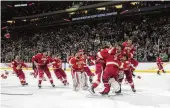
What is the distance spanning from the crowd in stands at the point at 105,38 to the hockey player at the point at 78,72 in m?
6.55

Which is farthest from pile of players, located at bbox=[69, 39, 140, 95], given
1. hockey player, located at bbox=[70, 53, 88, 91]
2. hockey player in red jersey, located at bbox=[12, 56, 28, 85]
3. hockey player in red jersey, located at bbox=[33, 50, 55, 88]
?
hockey player in red jersey, located at bbox=[12, 56, 28, 85]

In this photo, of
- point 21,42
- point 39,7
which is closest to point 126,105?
point 21,42

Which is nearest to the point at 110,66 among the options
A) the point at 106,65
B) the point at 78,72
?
the point at 106,65

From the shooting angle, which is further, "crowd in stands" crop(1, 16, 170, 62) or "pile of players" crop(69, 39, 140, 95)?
"crowd in stands" crop(1, 16, 170, 62)

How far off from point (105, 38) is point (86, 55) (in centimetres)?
1301

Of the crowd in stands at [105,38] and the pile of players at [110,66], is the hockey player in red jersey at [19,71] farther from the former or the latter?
the crowd in stands at [105,38]

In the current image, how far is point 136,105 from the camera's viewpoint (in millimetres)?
6414

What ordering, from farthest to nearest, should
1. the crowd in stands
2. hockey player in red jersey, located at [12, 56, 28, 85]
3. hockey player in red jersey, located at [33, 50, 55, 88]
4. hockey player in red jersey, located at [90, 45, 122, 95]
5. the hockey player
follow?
1. the crowd in stands
2. hockey player in red jersey, located at [12, 56, 28, 85]
3. hockey player in red jersey, located at [33, 50, 55, 88]
4. the hockey player
5. hockey player in red jersey, located at [90, 45, 122, 95]

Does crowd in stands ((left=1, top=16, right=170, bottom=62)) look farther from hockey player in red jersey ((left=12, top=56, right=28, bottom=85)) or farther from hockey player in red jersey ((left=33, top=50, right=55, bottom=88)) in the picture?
hockey player in red jersey ((left=33, top=50, right=55, bottom=88))

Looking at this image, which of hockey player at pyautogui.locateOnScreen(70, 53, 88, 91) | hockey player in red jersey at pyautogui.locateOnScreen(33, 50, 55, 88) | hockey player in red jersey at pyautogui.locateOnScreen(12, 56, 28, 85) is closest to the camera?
hockey player at pyautogui.locateOnScreen(70, 53, 88, 91)

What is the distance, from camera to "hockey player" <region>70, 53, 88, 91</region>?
9.48 meters

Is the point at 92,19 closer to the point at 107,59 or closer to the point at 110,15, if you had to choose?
the point at 110,15

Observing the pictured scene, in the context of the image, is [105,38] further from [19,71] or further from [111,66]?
[111,66]

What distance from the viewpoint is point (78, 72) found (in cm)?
952
